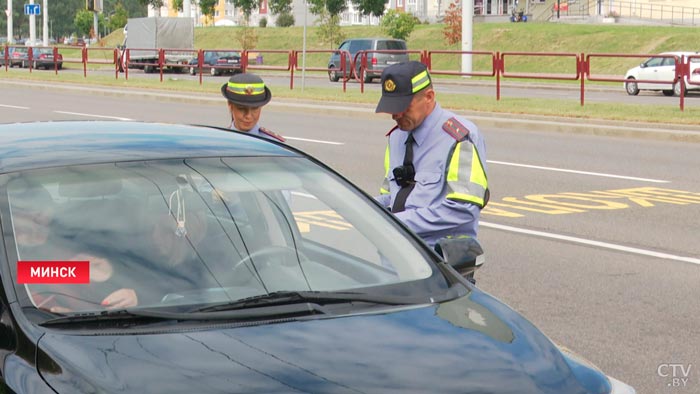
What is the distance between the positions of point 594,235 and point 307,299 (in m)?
7.11

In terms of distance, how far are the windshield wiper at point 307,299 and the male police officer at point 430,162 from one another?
133 cm

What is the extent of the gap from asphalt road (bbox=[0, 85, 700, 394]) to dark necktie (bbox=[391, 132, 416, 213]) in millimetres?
1630

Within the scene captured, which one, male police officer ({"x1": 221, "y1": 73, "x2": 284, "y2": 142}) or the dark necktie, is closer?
the dark necktie

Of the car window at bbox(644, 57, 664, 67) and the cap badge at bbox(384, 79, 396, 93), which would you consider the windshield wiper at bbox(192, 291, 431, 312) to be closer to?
the cap badge at bbox(384, 79, 396, 93)

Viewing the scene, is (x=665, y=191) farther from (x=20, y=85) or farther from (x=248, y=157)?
(x=20, y=85)

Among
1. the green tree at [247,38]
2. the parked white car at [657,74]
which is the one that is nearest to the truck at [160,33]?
the green tree at [247,38]

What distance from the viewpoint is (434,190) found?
501 centimetres

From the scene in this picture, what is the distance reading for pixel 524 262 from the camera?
9094 millimetres

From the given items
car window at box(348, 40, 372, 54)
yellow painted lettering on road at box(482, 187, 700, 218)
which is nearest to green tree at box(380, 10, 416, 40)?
car window at box(348, 40, 372, 54)

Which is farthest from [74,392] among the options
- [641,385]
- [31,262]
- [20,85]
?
[20,85]

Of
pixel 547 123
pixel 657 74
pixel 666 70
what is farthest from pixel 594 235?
pixel 657 74

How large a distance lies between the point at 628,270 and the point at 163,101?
22818 millimetres

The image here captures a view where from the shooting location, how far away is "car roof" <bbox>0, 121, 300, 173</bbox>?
3.81 meters

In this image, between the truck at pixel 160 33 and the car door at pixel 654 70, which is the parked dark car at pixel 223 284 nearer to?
the car door at pixel 654 70
